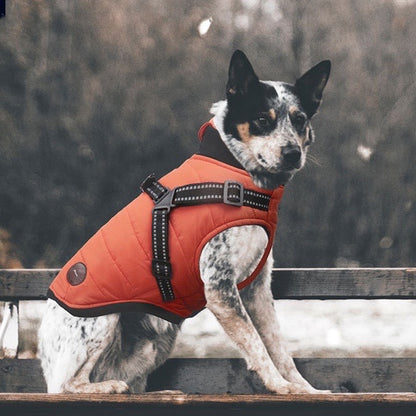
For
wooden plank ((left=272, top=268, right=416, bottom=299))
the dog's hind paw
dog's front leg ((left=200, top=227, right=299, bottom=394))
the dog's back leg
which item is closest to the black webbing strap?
dog's front leg ((left=200, top=227, right=299, bottom=394))

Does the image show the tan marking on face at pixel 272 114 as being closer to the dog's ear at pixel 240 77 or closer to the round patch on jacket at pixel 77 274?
the dog's ear at pixel 240 77

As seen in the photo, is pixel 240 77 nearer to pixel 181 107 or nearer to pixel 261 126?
pixel 261 126

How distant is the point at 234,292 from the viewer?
2311mm

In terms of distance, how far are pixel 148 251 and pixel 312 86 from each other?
0.88 m

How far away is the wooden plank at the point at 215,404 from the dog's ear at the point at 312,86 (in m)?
1.05

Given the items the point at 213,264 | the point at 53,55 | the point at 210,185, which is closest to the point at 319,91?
the point at 210,185

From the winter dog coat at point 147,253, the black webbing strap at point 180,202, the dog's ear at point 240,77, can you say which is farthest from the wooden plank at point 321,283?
the dog's ear at point 240,77

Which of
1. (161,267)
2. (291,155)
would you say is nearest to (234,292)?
(161,267)

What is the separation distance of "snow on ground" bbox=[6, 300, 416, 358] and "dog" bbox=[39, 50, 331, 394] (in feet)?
1.22

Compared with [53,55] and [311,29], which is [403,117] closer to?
[311,29]

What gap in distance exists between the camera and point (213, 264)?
228cm

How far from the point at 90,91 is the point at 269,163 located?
1.28 meters

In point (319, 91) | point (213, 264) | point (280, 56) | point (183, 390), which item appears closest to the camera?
point (213, 264)

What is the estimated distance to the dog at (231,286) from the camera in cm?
229
